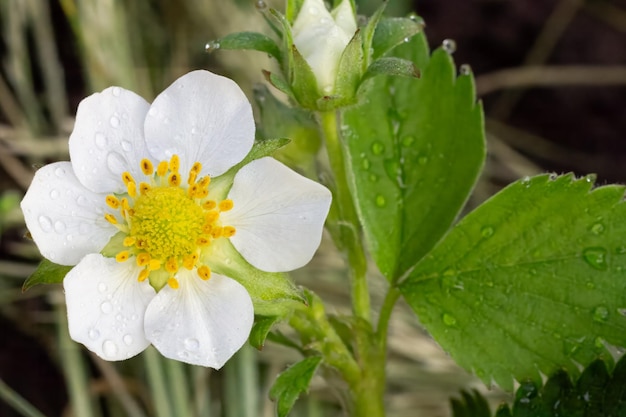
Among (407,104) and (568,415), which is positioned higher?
(407,104)

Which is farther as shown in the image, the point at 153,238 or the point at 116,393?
the point at 116,393

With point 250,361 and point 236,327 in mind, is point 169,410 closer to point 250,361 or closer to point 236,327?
point 250,361

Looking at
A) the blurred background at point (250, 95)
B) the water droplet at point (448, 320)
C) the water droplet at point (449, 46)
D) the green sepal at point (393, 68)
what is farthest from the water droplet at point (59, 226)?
the blurred background at point (250, 95)

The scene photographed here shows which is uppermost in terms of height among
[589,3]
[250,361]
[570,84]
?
[589,3]

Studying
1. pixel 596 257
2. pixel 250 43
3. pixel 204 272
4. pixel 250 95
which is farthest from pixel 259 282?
pixel 250 95

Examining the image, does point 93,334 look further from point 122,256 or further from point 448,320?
point 448,320

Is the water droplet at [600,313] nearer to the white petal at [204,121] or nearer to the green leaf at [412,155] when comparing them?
the green leaf at [412,155]

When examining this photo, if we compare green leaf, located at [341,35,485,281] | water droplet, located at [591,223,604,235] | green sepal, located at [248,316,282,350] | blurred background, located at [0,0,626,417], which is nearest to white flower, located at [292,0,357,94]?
green leaf, located at [341,35,485,281]

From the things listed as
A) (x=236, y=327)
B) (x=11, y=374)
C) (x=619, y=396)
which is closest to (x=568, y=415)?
(x=619, y=396)
